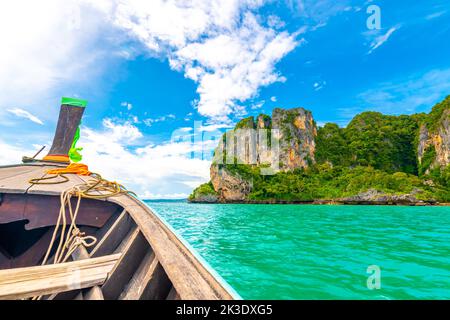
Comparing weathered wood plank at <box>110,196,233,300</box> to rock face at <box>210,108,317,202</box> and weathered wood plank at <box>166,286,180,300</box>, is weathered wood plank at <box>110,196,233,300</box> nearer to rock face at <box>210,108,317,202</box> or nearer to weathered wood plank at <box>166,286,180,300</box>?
weathered wood plank at <box>166,286,180,300</box>

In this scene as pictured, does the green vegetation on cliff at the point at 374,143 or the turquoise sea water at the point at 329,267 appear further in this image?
the green vegetation on cliff at the point at 374,143

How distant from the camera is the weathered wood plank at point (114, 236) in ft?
7.20

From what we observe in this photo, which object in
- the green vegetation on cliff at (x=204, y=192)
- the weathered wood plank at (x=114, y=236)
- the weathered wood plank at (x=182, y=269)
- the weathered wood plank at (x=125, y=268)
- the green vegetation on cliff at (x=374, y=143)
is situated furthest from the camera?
the green vegetation on cliff at (x=204, y=192)

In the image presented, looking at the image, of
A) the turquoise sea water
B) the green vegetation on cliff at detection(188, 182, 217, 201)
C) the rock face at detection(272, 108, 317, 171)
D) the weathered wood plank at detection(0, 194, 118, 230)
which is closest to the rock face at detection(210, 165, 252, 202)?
the green vegetation on cliff at detection(188, 182, 217, 201)

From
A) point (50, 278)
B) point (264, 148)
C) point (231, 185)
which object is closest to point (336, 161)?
point (264, 148)

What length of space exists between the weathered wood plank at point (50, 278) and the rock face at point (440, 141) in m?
67.1

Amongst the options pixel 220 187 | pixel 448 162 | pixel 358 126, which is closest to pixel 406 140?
pixel 358 126

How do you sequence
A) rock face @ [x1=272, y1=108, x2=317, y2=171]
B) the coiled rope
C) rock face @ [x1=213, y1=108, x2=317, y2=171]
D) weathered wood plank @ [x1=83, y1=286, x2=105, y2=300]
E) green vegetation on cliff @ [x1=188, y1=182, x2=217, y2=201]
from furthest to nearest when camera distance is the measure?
1. rock face @ [x1=213, y1=108, x2=317, y2=171]
2. rock face @ [x1=272, y1=108, x2=317, y2=171]
3. green vegetation on cliff @ [x1=188, y1=182, x2=217, y2=201]
4. the coiled rope
5. weathered wood plank @ [x1=83, y1=286, x2=105, y2=300]

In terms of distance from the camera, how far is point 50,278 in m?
1.33

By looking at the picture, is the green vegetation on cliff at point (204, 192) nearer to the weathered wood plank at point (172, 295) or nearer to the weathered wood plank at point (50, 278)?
the weathered wood plank at point (50, 278)

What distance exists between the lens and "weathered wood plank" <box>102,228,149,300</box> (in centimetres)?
156

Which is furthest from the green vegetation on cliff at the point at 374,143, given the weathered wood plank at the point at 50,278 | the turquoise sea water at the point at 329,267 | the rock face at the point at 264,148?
the weathered wood plank at the point at 50,278

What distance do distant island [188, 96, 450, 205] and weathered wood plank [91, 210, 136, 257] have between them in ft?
179
